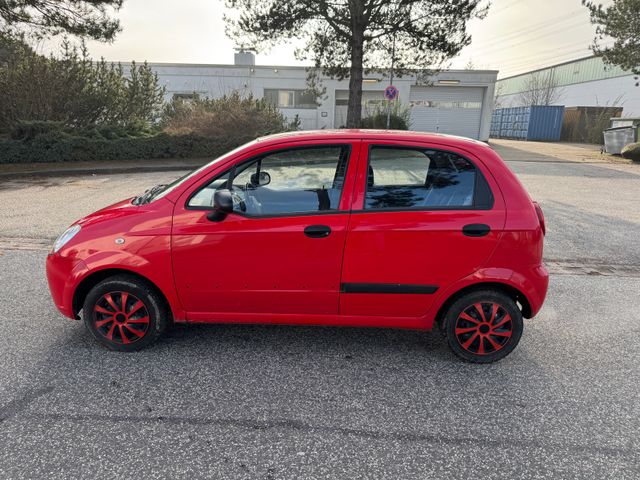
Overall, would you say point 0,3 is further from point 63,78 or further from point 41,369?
point 41,369

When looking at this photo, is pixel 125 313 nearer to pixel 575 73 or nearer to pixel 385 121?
pixel 385 121

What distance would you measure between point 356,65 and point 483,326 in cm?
1438

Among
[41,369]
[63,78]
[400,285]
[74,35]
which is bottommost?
[41,369]

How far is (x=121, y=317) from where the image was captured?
3.30m

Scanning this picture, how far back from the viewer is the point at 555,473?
7.37ft

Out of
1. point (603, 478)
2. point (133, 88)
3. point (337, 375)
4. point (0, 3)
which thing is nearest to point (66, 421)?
point (337, 375)

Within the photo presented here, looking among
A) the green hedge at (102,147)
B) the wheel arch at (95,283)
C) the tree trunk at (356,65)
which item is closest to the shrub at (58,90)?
the green hedge at (102,147)

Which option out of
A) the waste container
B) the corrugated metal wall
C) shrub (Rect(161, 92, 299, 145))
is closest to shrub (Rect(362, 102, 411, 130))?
Answer: shrub (Rect(161, 92, 299, 145))

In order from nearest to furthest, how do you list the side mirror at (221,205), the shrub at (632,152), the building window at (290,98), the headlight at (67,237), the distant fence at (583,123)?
the side mirror at (221,205) < the headlight at (67,237) < the shrub at (632,152) < the building window at (290,98) < the distant fence at (583,123)

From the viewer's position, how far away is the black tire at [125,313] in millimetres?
3242

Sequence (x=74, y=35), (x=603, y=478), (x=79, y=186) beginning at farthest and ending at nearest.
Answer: (x=74, y=35) → (x=79, y=186) → (x=603, y=478)

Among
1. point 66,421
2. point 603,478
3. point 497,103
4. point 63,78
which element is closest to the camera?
point 603,478

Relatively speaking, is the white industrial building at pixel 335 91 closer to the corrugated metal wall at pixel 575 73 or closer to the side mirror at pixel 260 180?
the corrugated metal wall at pixel 575 73

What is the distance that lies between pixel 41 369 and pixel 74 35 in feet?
47.0
